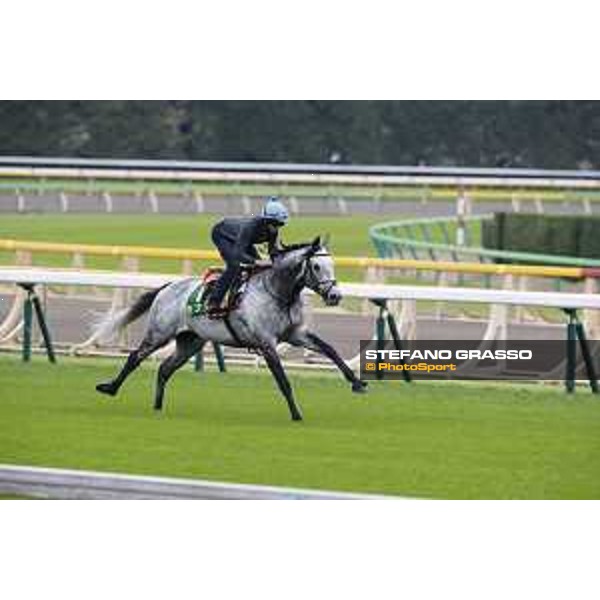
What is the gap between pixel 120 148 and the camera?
4175 cm

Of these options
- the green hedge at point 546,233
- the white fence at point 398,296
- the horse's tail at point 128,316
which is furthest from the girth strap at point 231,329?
the green hedge at point 546,233

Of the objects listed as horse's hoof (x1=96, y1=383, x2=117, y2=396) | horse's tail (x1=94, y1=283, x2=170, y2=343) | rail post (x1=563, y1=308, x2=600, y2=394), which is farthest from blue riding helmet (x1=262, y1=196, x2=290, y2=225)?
rail post (x1=563, y1=308, x2=600, y2=394)

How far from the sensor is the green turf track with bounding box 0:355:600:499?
11992mm

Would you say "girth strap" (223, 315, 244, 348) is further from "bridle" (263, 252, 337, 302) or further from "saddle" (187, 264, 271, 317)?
"bridle" (263, 252, 337, 302)

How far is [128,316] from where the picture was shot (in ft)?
51.2

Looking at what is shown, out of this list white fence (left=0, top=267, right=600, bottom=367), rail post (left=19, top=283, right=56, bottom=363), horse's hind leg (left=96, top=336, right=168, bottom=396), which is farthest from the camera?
rail post (left=19, top=283, right=56, bottom=363)

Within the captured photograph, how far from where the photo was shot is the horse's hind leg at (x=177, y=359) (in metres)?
14.8

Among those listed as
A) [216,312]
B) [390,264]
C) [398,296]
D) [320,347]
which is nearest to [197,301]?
[216,312]

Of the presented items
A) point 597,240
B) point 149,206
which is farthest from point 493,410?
point 149,206

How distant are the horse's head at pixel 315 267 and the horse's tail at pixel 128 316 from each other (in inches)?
46.7

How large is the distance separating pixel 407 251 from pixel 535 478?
15394mm

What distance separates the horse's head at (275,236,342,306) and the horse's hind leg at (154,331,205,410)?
92cm

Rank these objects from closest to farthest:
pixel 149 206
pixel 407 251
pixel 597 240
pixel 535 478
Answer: pixel 535 478
pixel 407 251
pixel 597 240
pixel 149 206

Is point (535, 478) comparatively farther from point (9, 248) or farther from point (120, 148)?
point (120, 148)
